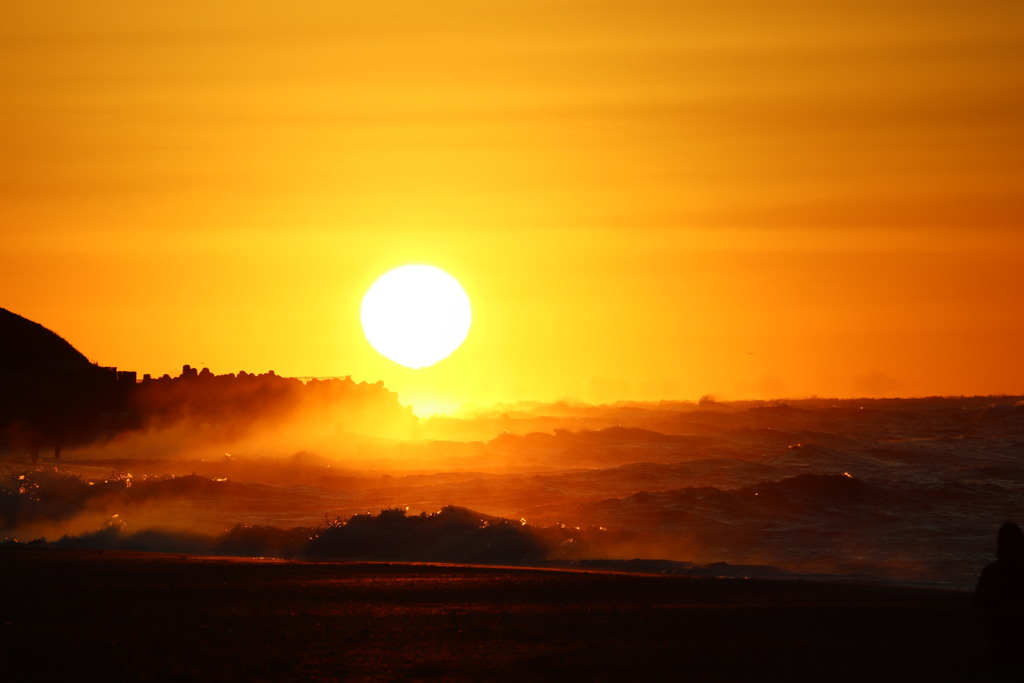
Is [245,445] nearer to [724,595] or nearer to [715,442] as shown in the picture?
[715,442]

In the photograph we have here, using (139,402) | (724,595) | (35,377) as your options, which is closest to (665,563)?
(724,595)

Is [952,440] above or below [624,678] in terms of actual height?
above

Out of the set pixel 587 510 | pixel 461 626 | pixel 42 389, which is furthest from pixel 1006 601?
pixel 42 389

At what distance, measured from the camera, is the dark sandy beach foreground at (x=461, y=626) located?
1172 centimetres

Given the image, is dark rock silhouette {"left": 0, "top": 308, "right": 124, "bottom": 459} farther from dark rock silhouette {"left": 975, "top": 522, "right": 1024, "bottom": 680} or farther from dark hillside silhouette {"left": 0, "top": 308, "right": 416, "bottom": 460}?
dark rock silhouette {"left": 975, "top": 522, "right": 1024, "bottom": 680}

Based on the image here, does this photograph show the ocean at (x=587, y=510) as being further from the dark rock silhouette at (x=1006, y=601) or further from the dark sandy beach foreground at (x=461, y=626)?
the dark rock silhouette at (x=1006, y=601)

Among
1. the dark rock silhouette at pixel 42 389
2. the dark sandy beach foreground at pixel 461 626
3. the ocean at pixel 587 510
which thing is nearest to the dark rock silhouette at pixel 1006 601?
the dark sandy beach foreground at pixel 461 626

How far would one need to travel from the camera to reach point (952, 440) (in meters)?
55.9

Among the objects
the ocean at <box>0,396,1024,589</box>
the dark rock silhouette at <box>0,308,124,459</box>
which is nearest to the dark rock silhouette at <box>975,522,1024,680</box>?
the ocean at <box>0,396,1024,589</box>

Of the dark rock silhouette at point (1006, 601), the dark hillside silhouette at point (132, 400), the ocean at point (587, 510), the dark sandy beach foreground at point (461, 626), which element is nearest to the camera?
the dark sandy beach foreground at point (461, 626)

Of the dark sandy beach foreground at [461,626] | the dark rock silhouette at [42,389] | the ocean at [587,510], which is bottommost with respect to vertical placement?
the dark sandy beach foreground at [461,626]

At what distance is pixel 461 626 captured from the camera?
46.1 feet

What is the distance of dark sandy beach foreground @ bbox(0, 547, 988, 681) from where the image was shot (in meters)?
11.7

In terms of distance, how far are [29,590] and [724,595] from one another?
9.96m
